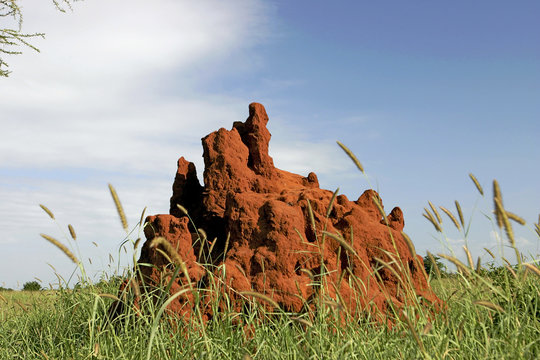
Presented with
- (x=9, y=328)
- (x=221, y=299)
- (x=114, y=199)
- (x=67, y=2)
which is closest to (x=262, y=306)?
(x=221, y=299)

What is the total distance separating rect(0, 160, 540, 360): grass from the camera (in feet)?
11.6

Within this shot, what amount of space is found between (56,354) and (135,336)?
1.42 m

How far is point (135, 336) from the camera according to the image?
500 centimetres

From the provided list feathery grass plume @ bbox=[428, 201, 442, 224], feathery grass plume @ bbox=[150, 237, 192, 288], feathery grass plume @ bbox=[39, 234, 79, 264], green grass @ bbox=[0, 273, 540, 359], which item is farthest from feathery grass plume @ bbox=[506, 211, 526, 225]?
feathery grass plume @ bbox=[39, 234, 79, 264]

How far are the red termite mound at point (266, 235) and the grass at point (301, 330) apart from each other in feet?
0.93

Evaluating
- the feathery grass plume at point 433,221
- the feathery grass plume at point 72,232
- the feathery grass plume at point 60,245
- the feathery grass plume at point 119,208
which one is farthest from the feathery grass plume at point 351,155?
the feathery grass plume at point 72,232

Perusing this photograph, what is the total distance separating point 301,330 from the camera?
5016 mm

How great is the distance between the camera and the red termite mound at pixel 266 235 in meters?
5.72

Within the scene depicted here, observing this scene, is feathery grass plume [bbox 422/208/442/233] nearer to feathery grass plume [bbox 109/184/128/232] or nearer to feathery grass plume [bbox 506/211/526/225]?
feathery grass plume [bbox 506/211/526/225]

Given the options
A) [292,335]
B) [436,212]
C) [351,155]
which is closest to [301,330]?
[292,335]

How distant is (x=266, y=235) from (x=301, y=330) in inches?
56.5

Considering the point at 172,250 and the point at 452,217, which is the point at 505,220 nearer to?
the point at 452,217

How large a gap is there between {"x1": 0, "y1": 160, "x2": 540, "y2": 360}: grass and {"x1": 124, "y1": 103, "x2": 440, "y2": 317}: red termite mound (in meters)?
0.28

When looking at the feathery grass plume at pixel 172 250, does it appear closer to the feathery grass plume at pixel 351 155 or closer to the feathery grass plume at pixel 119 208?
the feathery grass plume at pixel 119 208
